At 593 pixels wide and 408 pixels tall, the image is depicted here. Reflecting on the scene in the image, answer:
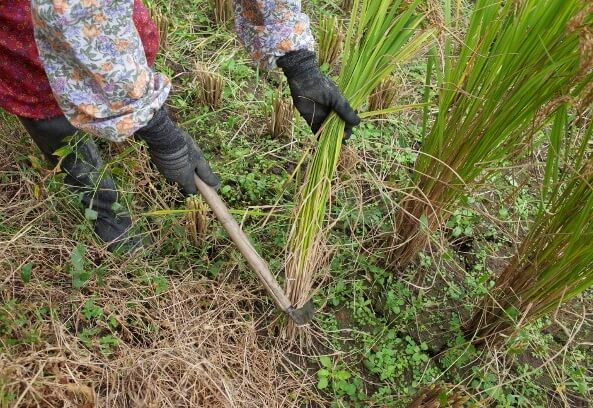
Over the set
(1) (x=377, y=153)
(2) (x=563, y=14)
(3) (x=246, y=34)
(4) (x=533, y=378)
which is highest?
(2) (x=563, y=14)

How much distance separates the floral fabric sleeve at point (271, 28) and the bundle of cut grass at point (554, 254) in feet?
2.45

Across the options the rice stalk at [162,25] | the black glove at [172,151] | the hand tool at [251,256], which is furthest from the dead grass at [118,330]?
the rice stalk at [162,25]

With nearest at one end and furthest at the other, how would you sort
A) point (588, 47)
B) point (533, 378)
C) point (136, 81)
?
point (588, 47)
point (136, 81)
point (533, 378)

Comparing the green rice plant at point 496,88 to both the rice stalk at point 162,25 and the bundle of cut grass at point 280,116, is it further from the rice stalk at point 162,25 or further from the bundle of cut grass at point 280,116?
the rice stalk at point 162,25

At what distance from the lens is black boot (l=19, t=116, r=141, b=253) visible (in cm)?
164

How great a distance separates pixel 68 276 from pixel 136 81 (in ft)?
2.39

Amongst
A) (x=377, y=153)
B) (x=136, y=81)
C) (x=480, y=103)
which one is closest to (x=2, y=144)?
(x=136, y=81)

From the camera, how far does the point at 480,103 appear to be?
140cm

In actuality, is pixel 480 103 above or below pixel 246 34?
above

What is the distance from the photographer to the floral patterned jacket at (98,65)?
3.80 feet

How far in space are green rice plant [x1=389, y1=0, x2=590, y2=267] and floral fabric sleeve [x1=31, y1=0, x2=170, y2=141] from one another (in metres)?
0.76

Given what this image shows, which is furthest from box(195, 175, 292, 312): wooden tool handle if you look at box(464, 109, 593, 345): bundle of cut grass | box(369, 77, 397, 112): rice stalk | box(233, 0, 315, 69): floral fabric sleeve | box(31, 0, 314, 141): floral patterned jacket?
box(369, 77, 397, 112): rice stalk

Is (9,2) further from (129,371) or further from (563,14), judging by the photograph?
(563,14)

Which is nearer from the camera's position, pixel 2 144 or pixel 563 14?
pixel 563 14
